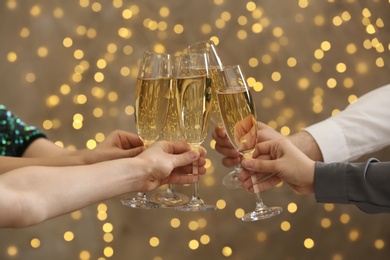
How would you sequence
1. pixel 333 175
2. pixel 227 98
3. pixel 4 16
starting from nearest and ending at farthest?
pixel 227 98 < pixel 333 175 < pixel 4 16

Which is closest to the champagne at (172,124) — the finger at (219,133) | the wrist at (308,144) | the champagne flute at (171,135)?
the champagne flute at (171,135)

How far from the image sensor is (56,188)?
1239 millimetres

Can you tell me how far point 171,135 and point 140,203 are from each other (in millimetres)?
177

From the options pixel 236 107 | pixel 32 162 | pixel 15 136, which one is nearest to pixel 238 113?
pixel 236 107

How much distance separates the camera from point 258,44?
2.56 meters

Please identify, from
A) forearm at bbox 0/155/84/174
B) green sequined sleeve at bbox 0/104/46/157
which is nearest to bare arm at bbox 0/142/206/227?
forearm at bbox 0/155/84/174

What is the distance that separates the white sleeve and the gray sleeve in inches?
16.7

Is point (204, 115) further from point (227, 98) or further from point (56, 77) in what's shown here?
point (56, 77)

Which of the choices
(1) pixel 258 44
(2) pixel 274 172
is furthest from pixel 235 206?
(2) pixel 274 172

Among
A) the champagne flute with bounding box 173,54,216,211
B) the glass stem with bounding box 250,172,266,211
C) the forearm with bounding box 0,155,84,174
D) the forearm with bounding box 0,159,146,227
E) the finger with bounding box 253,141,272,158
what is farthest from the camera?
the forearm with bounding box 0,155,84,174

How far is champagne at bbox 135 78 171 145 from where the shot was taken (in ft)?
4.82

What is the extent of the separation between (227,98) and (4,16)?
1352 mm

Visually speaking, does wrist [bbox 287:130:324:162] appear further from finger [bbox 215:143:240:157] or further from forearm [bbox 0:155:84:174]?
forearm [bbox 0:155:84:174]

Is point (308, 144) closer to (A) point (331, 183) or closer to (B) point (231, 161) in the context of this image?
(B) point (231, 161)
